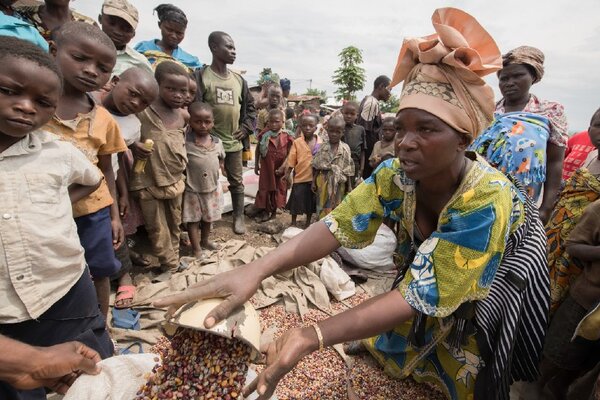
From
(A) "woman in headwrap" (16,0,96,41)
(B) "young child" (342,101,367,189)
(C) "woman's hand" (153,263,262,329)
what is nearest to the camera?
(C) "woman's hand" (153,263,262,329)

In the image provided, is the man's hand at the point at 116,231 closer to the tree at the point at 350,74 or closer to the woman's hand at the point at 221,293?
the woman's hand at the point at 221,293

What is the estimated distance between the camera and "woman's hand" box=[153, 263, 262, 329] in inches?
53.7

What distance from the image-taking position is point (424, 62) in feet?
5.09

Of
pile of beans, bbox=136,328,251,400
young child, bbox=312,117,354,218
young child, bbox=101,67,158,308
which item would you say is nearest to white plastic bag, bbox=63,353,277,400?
pile of beans, bbox=136,328,251,400

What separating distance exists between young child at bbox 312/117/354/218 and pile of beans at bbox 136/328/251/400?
4.07 m

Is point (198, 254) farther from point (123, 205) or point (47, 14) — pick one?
point (47, 14)

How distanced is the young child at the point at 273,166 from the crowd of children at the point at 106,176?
2.71ft

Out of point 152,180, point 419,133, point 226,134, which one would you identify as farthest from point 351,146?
point 419,133

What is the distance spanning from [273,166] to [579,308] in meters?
4.43

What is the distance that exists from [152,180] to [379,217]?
238 centimetres

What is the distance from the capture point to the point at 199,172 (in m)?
3.97

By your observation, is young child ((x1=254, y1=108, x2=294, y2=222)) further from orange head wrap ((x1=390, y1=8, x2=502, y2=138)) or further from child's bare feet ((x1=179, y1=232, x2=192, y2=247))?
orange head wrap ((x1=390, y1=8, x2=502, y2=138))

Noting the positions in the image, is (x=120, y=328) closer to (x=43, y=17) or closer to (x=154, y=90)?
(x=154, y=90)

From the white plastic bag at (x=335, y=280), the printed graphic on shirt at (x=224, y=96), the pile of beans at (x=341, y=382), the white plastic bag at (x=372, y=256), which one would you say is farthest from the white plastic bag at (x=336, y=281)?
the printed graphic on shirt at (x=224, y=96)
